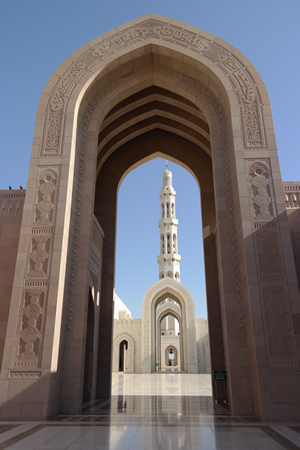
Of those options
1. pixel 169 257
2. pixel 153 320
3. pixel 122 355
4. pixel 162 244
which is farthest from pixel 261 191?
pixel 162 244

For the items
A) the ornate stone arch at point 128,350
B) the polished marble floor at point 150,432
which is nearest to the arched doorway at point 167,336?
the ornate stone arch at point 128,350

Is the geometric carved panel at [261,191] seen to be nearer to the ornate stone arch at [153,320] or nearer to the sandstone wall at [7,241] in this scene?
the sandstone wall at [7,241]

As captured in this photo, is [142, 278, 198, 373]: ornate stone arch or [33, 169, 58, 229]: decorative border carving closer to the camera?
[33, 169, 58, 229]: decorative border carving

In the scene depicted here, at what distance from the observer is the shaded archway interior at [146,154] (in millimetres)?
9603

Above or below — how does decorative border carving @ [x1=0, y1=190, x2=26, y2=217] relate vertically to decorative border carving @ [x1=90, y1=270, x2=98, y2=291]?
above

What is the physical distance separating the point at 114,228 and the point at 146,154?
2.86 metres

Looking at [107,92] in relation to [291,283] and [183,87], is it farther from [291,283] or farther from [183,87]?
[291,283]

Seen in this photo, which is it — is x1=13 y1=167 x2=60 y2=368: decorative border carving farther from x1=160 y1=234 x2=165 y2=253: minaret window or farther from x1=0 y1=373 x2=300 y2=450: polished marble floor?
x1=160 y1=234 x2=165 y2=253: minaret window

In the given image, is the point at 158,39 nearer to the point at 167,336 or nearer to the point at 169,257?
the point at 169,257

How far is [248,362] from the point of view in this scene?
6.65 m

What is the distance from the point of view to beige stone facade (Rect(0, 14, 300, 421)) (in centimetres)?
618

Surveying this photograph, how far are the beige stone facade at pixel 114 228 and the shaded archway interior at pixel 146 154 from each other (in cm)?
4

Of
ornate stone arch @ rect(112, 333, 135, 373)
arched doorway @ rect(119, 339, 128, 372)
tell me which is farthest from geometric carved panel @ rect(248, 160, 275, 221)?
arched doorway @ rect(119, 339, 128, 372)

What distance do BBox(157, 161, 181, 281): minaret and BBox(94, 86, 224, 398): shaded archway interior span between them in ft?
74.3
